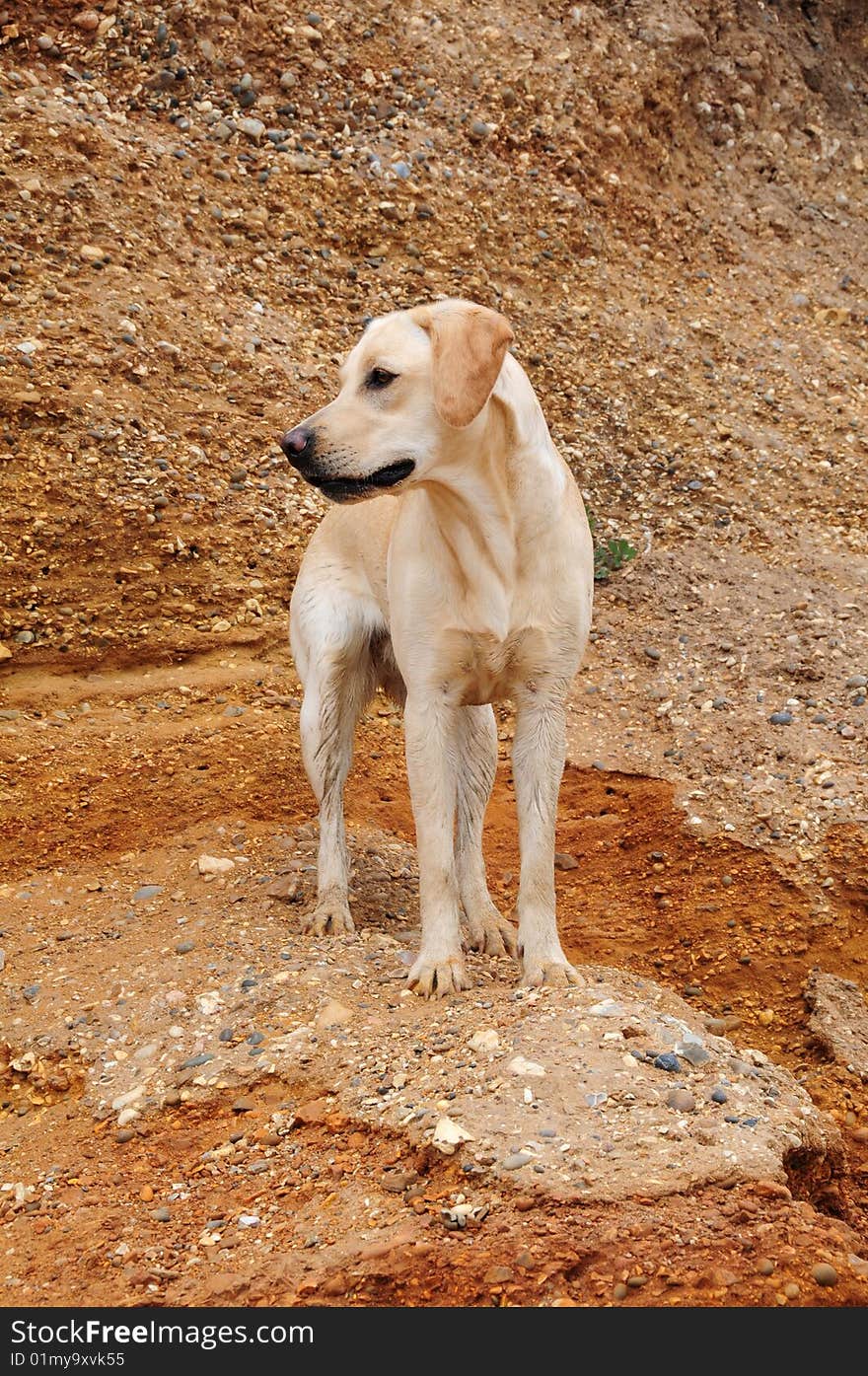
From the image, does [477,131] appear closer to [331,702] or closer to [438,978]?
[331,702]

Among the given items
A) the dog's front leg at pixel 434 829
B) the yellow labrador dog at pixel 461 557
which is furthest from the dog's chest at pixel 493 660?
the dog's front leg at pixel 434 829

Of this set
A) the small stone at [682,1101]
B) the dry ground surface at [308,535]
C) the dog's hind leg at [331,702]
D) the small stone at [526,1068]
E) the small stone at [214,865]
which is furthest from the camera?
the small stone at [214,865]

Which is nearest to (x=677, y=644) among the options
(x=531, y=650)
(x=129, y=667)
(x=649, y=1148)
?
(x=129, y=667)

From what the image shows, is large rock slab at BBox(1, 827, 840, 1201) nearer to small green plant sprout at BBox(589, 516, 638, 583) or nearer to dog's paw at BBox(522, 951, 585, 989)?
dog's paw at BBox(522, 951, 585, 989)

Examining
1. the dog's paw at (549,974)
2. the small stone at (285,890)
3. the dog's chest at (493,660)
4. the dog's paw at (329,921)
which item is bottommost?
the small stone at (285,890)

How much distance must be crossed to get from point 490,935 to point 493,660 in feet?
4.11

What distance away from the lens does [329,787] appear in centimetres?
561

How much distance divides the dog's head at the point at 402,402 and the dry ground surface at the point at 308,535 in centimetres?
179

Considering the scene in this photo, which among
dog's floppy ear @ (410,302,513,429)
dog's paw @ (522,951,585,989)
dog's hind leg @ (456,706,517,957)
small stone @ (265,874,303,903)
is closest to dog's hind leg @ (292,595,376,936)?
small stone @ (265,874,303,903)

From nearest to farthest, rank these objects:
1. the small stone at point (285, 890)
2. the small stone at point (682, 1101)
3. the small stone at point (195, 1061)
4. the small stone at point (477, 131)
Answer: the small stone at point (682, 1101), the small stone at point (195, 1061), the small stone at point (285, 890), the small stone at point (477, 131)

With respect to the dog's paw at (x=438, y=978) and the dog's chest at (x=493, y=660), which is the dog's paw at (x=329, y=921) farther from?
the dog's chest at (x=493, y=660)

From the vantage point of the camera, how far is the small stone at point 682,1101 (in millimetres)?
3758

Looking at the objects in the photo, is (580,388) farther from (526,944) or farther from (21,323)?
(526,944)

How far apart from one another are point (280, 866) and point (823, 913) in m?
2.42
